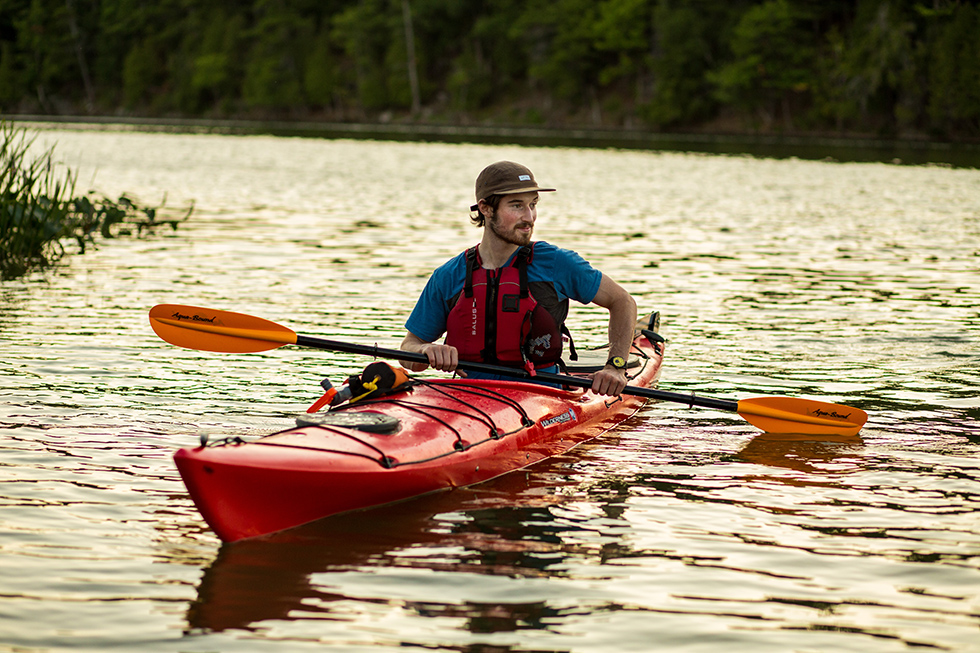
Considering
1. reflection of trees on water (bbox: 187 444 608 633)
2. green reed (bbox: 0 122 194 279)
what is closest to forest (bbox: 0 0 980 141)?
green reed (bbox: 0 122 194 279)

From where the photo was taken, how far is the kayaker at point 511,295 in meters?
5.71

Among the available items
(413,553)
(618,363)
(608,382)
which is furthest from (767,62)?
(413,553)

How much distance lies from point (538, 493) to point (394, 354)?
1.11 meters

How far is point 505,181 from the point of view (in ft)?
18.5

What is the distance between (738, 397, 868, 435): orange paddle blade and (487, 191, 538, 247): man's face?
1596 millimetres

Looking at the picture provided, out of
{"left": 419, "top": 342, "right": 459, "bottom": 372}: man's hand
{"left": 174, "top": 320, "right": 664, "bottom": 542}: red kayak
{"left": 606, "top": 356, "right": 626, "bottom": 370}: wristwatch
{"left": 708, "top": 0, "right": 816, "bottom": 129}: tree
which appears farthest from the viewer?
{"left": 708, "top": 0, "right": 816, "bottom": 129}: tree

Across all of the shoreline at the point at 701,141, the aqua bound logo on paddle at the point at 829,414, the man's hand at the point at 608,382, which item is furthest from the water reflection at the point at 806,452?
the shoreline at the point at 701,141

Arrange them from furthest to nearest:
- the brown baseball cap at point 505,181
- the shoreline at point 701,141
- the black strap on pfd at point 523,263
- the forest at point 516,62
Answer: the forest at point 516,62, the shoreline at point 701,141, the black strap on pfd at point 523,263, the brown baseball cap at point 505,181

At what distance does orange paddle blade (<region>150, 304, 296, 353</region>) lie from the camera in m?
6.36

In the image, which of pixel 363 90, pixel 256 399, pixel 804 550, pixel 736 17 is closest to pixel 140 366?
pixel 256 399

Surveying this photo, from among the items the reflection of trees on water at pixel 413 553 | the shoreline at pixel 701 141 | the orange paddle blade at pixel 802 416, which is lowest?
the reflection of trees on water at pixel 413 553

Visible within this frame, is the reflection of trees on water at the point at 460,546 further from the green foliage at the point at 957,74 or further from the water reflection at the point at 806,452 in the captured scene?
Answer: the green foliage at the point at 957,74

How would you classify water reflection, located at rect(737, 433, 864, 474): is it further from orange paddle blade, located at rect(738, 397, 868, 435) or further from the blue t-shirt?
the blue t-shirt

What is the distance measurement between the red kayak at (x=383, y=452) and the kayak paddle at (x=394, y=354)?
8.7 inches
